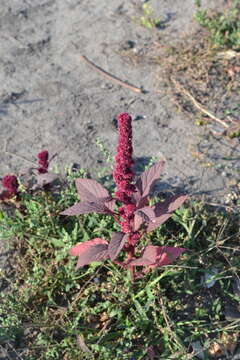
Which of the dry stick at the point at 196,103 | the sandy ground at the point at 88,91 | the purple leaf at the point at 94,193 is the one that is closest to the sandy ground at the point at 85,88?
the sandy ground at the point at 88,91

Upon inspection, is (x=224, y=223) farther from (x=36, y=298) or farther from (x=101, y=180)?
(x=36, y=298)

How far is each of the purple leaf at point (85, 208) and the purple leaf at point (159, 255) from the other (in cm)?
33

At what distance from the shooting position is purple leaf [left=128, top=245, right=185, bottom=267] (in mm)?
2361

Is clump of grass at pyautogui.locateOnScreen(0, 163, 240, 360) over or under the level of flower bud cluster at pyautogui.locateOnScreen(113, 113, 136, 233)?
under

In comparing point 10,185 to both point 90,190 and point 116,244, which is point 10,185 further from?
point 116,244

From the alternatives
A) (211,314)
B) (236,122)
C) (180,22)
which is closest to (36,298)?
(211,314)

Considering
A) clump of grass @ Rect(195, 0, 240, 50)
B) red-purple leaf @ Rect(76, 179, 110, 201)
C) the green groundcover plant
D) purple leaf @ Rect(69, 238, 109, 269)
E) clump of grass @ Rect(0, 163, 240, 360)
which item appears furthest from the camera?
clump of grass @ Rect(195, 0, 240, 50)

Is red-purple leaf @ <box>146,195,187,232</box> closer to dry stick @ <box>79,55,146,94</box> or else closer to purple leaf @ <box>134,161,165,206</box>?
purple leaf @ <box>134,161,165,206</box>

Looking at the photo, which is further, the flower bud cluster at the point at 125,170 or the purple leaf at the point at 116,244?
the purple leaf at the point at 116,244

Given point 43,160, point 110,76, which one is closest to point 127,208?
point 43,160

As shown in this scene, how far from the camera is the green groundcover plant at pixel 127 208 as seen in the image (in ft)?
6.73

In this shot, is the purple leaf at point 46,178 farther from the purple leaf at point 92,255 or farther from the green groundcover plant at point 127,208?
the purple leaf at point 92,255

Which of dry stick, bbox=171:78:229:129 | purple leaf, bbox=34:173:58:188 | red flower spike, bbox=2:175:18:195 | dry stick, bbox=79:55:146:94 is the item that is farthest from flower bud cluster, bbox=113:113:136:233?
dry stick, bbox=79:55:146:94

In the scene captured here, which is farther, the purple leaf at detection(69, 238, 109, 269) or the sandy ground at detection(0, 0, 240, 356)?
the sandy ground at detection(0, 0, 240, 356)
